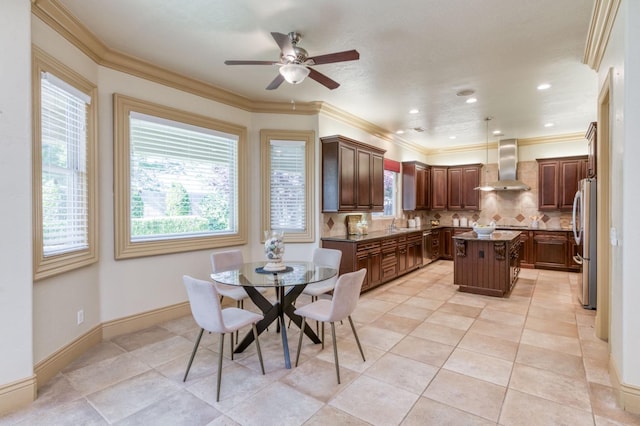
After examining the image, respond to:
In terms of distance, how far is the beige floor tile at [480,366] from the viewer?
2586 millimetres

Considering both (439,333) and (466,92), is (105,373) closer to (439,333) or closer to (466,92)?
(439,333)

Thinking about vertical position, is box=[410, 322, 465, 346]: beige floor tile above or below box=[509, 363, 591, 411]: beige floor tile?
above

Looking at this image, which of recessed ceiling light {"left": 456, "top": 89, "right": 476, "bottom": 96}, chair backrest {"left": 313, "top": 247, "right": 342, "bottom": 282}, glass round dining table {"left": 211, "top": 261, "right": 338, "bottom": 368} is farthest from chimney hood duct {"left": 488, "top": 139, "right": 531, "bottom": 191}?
glass round dining table {"left": 211, "top": 261, "right": 338, "bottom": 368}

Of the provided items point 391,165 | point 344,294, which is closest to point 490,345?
point 344,294

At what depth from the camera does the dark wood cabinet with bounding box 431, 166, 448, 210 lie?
8.28 metres

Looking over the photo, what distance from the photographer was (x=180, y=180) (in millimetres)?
4008

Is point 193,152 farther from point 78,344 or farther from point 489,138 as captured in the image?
point 489,138

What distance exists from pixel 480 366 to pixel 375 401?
1.10m

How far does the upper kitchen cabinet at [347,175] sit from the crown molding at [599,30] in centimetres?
295

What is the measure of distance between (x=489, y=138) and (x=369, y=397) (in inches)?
270

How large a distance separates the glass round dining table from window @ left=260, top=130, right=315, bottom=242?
172cm

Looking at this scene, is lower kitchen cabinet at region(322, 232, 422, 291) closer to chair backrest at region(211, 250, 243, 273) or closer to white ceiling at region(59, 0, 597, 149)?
chair backrest at region(211, 250, 243, 273)

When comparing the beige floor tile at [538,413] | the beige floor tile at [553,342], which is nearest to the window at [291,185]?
the beige floor tile at [553,342]

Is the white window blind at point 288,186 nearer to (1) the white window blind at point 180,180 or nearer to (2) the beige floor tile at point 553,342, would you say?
(1) the white window blind at point 180,180
